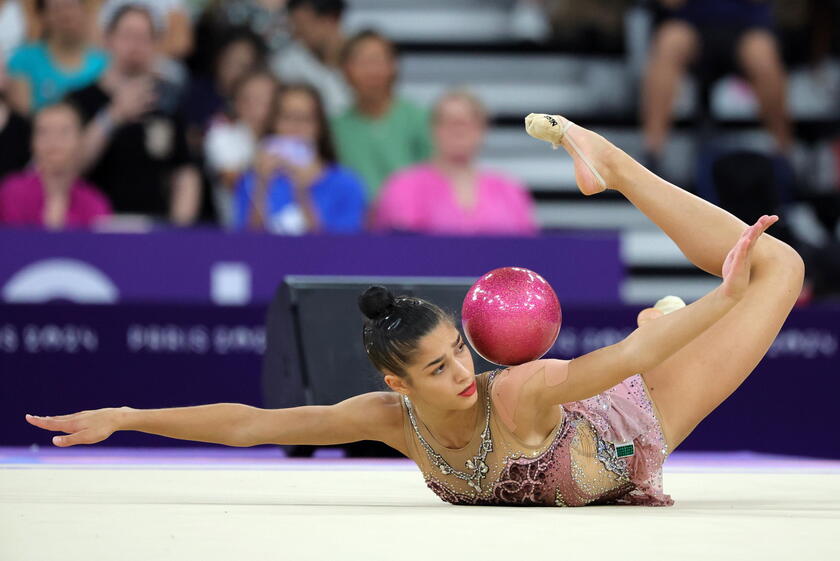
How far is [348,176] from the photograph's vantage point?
6961mm

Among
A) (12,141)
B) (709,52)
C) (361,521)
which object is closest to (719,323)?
(361,521)

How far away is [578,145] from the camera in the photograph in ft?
12.1

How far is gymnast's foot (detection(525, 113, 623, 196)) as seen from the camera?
3625mm

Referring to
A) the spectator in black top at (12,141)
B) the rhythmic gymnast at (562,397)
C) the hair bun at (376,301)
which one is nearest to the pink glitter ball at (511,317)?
the rhythmic gymnast at (562,397)

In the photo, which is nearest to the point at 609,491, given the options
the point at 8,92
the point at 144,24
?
the point at 144,24

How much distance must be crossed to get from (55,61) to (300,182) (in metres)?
1.87

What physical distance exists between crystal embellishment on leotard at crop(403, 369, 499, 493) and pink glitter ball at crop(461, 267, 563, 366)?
0.27 ft

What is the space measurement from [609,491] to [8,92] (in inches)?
209

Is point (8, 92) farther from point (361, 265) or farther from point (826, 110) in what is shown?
point (826, 110)

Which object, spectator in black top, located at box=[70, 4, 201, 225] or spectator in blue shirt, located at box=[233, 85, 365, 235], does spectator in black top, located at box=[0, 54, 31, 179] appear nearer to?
spectator in black top, located at box=[70, 4, 201, 225]

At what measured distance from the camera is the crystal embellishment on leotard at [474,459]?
3.19m

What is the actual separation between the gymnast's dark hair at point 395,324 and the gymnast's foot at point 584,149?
74 cm

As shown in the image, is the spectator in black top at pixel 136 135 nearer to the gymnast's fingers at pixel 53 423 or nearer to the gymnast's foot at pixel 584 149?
the gymnast's foot at pixel 584 149

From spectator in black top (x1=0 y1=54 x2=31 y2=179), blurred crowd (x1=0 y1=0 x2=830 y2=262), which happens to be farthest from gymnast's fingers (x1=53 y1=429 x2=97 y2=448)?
spectator in black top (x1=0 y1=54 x2=31 y2=179)
